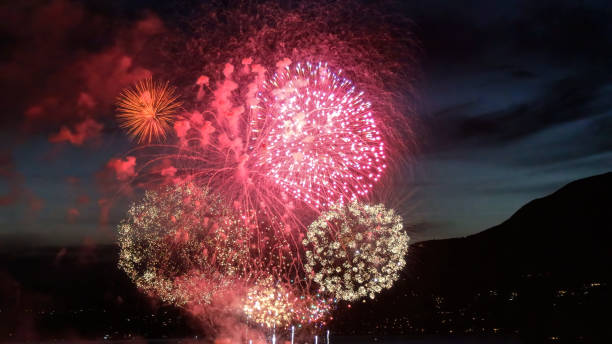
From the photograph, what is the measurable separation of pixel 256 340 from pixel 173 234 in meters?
17.4

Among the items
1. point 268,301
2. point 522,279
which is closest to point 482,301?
point 522,279

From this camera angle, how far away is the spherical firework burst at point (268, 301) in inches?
914

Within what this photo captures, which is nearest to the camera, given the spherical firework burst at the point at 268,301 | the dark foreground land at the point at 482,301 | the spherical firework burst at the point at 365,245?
the spherical firework burst at the point at 365,245

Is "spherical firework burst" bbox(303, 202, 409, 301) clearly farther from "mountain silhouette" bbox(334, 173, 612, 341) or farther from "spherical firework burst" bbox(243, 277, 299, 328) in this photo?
"mountain silhouette" bbox(334, 173, 612, 341)

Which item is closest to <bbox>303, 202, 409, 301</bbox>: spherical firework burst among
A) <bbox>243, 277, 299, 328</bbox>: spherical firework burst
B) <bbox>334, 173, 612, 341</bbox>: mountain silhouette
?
<bbox>243, 277, 299, 328</bbox>: spherical firework burst

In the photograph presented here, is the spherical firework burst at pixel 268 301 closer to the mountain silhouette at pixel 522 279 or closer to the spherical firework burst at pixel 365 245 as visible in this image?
the spherical firework burst at pixel 365 245

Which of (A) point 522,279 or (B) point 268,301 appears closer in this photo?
(B) point 268,301

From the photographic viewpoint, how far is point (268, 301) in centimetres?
2364

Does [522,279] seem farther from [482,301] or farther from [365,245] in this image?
[365,245]

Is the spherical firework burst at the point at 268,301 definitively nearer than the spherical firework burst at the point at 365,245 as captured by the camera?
No

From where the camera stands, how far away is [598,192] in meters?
169

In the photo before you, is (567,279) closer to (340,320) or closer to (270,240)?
(340,320)

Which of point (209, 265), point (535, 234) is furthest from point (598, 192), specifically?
point (209, 265)

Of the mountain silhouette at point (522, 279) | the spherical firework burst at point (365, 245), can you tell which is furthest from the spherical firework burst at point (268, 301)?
the mountain silhouette at point (522, 279)
